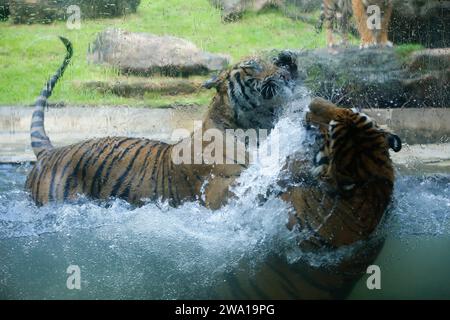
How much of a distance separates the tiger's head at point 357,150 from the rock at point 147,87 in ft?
14.9

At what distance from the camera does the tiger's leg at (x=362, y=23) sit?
6.87m

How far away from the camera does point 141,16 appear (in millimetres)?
8273

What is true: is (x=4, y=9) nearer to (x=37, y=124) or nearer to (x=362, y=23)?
(x=362, y=23)

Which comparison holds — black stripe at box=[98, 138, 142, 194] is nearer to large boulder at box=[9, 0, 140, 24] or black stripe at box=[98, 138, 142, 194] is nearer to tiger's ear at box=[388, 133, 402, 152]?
tiger's ear at box=[388, 133, 402, 152]

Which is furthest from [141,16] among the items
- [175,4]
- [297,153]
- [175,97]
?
[297,153]

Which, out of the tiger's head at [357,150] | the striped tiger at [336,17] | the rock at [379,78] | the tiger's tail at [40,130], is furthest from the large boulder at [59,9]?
the tiger's head at [357,150]

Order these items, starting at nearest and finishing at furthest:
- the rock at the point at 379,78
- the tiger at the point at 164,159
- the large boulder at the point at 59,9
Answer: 1. the tiger at the point at 164,159
2. the rock at the point at 379,78
3. the large boulder at the point at 59,9

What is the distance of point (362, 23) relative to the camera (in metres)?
6.94

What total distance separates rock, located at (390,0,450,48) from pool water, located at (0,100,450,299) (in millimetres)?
4068

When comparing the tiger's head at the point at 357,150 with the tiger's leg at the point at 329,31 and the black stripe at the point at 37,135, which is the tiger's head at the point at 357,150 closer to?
the black stripe at the point at 37,135

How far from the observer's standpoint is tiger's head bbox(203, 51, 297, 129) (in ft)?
9.93

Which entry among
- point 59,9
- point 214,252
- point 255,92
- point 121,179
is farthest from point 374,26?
point 214,252
